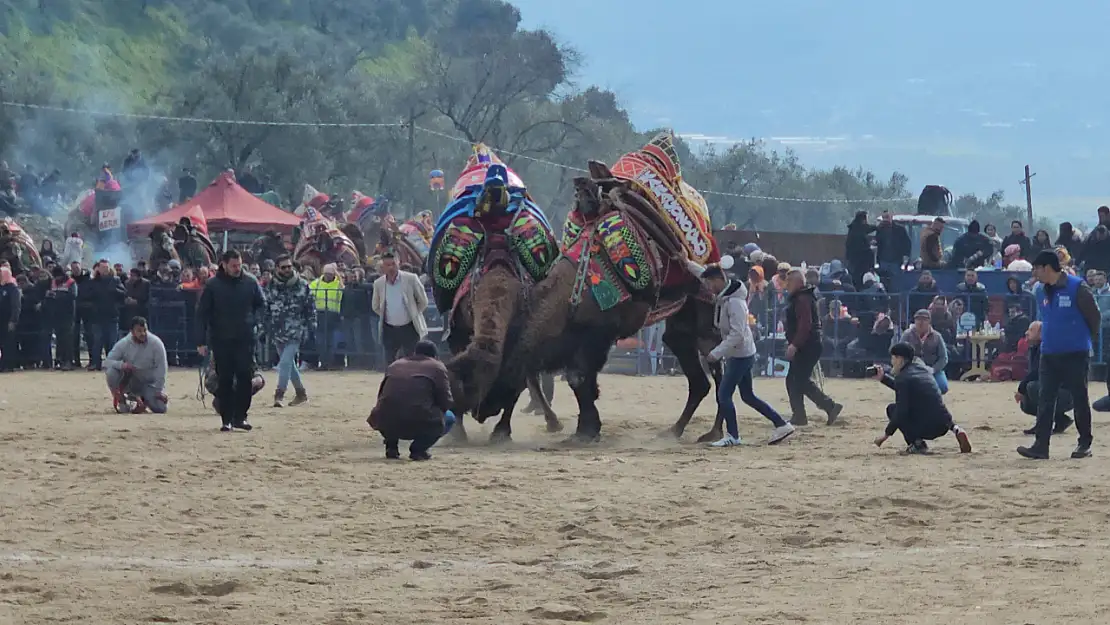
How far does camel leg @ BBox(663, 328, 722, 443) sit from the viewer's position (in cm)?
1638

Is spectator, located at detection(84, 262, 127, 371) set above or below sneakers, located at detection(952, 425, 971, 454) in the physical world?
above

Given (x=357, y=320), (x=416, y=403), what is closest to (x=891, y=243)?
(x=357, y=320)

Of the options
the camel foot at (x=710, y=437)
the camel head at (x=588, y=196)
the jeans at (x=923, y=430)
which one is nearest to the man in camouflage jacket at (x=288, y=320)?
the camel head at (x=588, y=196)

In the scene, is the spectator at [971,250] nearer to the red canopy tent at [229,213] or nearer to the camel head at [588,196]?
the camel head at [588,196]

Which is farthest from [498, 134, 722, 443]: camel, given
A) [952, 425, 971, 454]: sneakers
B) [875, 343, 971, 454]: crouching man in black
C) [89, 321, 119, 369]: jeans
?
[89, 321, 119, 369]: jeans

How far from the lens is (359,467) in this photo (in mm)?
13320

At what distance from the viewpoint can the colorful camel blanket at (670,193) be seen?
16.8 m

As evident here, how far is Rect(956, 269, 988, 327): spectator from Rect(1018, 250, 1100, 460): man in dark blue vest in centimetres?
1065

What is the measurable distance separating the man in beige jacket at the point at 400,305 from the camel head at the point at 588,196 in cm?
260

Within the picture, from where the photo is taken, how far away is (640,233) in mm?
15867

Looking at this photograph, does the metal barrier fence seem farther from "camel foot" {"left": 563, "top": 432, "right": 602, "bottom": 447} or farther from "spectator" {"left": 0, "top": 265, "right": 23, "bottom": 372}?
"camel foot" {"left": 563, "top": 432, "right": 602, "bottom": 447}

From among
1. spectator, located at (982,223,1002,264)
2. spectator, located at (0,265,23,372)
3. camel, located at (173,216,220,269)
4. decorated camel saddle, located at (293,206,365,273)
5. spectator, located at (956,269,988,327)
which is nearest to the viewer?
spectator, located at (956,269,988,327)

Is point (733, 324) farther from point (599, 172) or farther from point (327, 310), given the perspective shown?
point (327, 310)

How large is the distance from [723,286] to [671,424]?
8.73ft
